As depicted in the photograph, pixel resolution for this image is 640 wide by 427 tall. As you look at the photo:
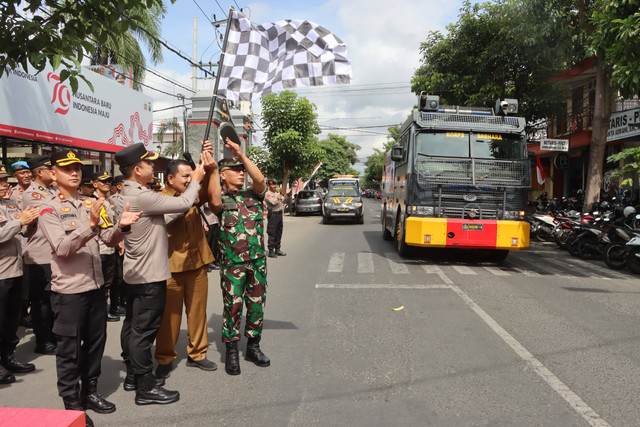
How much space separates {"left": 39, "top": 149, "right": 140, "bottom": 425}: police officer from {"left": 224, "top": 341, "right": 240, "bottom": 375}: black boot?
999mm

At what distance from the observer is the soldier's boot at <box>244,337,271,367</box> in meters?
4.51

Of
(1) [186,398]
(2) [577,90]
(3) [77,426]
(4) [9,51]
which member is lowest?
(1) [186,398]

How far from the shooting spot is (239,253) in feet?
14.3

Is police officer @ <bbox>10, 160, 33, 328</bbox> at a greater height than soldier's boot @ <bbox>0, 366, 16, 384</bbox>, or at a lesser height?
greater

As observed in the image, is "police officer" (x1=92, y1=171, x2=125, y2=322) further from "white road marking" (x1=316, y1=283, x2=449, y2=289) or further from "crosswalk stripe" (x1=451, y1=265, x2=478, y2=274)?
"crosswalk stripe" (x1=451, y1=265, x2=478, y2=274)

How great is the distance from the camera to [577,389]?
3916mm

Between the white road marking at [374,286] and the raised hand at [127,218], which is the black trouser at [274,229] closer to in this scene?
the white road marking at [374,286]

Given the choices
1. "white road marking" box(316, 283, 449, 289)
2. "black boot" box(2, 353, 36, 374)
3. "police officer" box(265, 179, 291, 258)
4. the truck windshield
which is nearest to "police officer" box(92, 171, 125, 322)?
"black boot" box(2, 353, 36, 374)

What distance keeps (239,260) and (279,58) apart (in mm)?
2197

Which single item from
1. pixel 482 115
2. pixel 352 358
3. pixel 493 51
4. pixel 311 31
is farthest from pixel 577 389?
pixel 493 51

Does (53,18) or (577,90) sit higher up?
(577,90)

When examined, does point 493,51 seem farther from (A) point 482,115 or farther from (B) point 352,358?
(B) point 352,358

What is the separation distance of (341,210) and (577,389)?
19.5 meters

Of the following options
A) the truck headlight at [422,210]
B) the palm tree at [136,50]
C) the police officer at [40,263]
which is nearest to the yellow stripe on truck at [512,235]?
the truck headlight at [422,210]
